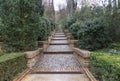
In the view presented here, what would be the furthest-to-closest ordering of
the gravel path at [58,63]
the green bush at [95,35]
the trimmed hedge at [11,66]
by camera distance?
the green bush at [95,35] → the gravel path at [58,63] → the trimmed hedge at [11,66]

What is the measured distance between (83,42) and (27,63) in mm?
3603

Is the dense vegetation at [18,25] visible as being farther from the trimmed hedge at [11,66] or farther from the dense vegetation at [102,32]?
the dense vegetation at [102,32]

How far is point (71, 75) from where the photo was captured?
25.6ft

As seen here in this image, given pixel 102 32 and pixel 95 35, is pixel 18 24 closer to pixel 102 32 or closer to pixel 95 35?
pixel 95 35

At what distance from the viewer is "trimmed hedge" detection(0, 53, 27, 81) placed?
19.3ft

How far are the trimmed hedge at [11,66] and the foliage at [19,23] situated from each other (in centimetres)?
177

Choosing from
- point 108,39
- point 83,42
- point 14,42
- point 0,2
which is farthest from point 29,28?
point 108,39

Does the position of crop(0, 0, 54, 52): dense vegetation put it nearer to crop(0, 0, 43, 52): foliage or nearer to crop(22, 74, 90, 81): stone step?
crop(0, 0, 43, 52): foliage

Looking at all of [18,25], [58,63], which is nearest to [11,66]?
[18,25]

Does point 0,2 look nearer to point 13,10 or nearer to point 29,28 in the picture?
point 13,10

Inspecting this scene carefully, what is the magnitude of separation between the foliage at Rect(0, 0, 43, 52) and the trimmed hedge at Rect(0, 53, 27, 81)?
1.77 m

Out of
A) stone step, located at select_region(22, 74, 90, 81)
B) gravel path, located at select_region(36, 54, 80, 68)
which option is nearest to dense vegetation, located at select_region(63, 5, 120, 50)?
gravel path, located at select_region(36, 54, 80, 68)

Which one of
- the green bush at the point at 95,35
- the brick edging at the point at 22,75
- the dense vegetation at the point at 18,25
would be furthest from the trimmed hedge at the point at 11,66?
the green bush at the point at 95,35

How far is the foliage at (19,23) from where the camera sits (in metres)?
9.70
